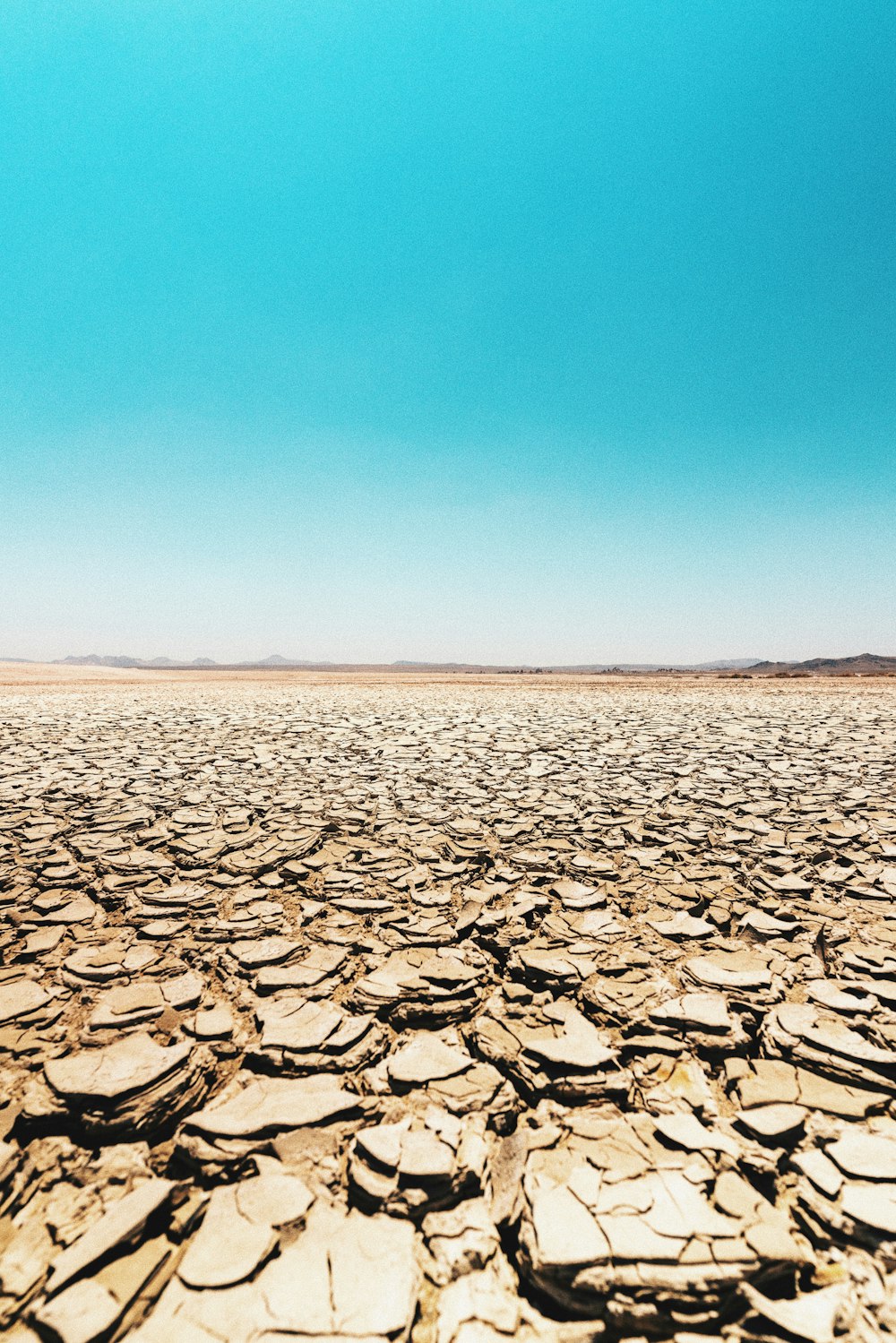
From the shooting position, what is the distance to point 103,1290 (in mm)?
968

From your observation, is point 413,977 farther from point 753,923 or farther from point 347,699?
point 347,699

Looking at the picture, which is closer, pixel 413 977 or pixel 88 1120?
pixel 88 1120

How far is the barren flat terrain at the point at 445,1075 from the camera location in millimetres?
983

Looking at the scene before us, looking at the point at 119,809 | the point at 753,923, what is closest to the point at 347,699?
the point at 119,809

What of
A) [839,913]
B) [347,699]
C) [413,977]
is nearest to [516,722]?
[347,699]

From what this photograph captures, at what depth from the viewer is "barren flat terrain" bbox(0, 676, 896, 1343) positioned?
983 mm

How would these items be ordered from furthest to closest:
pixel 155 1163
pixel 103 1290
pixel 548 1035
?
1. pixel 548 1035
2. pixel 155 1163
3. pixel 103 1290

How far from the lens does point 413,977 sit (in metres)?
1.96

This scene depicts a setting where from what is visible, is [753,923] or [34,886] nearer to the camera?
[753,923]

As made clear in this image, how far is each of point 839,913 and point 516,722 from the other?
6.04 metres

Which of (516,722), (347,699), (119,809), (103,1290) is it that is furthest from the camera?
(347,699)

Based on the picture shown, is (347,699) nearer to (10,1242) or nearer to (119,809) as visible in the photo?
(119,809)

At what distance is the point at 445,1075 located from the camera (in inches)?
59.5

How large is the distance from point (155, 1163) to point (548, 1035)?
1032 millimetres
